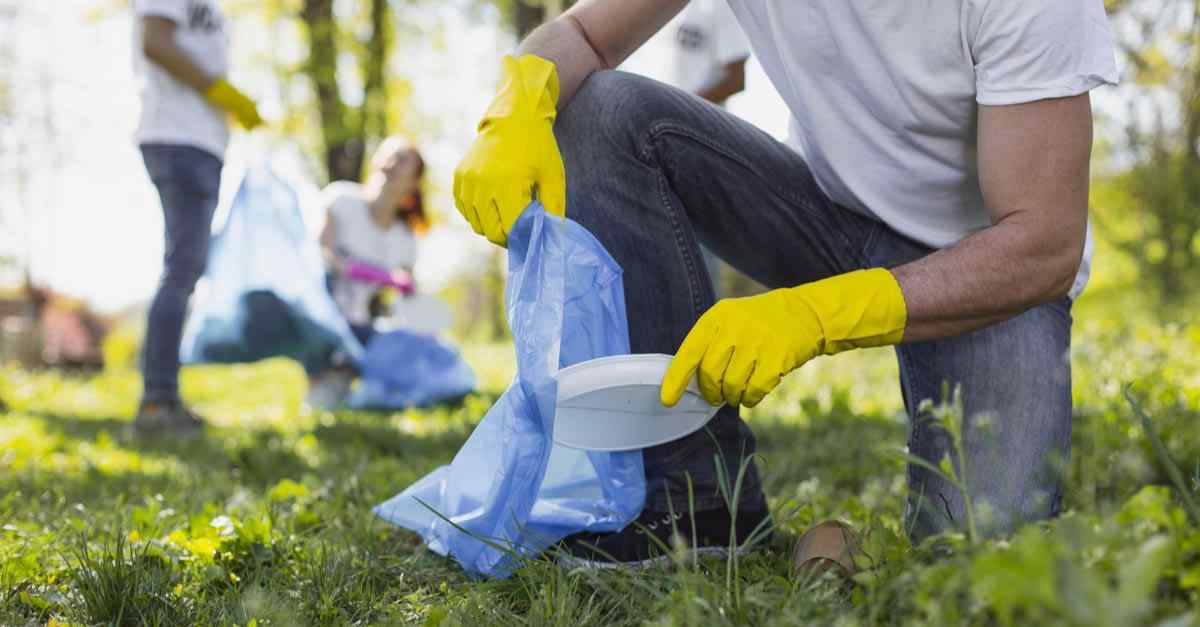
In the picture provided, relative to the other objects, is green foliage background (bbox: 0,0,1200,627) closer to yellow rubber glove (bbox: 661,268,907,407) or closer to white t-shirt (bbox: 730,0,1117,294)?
yellow rubber glove (bbox: 661,268,907,407)

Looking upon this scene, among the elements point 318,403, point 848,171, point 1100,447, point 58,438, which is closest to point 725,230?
point 848,171

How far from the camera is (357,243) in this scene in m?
5.18

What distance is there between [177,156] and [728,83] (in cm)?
198

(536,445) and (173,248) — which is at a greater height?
(536,445)

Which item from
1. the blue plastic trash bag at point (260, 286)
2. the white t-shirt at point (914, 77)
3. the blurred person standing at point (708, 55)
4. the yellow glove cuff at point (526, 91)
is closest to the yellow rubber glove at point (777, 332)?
the white t-shirt at point (914, 77)

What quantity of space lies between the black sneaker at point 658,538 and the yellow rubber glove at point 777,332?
0.22 m

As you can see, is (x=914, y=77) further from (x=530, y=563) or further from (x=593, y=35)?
(x=530, y=563)

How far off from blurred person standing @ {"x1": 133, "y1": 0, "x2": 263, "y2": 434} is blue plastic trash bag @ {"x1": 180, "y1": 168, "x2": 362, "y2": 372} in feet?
1.32

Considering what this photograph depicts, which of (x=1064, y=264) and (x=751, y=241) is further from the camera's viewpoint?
(x=751, y=241)

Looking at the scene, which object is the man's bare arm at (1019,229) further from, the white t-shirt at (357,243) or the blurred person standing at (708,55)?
the white t-shirt at (357,243)

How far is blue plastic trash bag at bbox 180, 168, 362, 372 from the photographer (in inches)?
154

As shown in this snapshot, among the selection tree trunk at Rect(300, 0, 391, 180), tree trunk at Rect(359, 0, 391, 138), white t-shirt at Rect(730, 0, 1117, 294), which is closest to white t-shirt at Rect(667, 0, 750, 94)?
white t-shirt at Rect(730, 0, 1117, 294)

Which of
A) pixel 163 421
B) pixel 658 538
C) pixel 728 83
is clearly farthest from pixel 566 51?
pixel 163 421

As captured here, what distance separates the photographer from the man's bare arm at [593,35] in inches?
66.4
